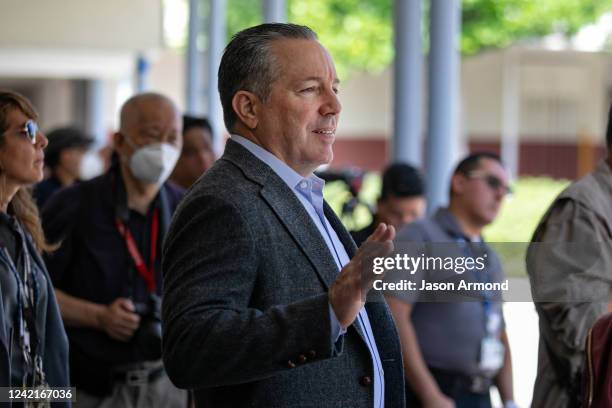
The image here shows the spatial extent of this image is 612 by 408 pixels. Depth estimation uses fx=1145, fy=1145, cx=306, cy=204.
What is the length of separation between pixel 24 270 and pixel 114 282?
3.35 ft

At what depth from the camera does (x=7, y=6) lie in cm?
980

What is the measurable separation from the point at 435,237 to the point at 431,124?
2.60m

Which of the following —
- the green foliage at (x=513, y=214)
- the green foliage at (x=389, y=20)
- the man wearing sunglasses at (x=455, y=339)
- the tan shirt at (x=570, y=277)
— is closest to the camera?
the green foliage at (x=513, y=214)

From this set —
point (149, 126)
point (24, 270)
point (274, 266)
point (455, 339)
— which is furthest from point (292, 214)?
point (455, 339)

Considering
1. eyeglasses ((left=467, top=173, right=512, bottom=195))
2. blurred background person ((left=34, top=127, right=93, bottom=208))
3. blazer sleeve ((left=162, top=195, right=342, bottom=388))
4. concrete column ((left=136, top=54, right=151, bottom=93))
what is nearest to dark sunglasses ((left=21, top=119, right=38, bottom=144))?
blazer sleeve ((left=162, top=195, right=342, bottom=388))

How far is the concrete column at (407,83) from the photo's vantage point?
7.66 meters

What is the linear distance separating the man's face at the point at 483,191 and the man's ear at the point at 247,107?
282 centimetres

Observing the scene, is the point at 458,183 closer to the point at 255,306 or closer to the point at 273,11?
the point at 255,306

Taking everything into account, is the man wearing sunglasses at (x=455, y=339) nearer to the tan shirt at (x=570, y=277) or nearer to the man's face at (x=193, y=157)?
the tan shirt at (x=570, y=277)

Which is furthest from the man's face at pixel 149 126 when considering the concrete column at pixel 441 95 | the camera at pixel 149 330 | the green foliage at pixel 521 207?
the green foliage at pixel 521 207

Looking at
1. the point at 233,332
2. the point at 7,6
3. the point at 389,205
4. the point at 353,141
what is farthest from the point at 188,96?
the point at 353,141

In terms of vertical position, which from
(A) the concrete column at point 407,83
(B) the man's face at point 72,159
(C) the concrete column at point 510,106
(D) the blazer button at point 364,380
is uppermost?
(C) the concrete column at point 510,106

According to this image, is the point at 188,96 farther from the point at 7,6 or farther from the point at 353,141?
the point at 353,141

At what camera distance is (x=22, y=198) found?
11.7 ft
